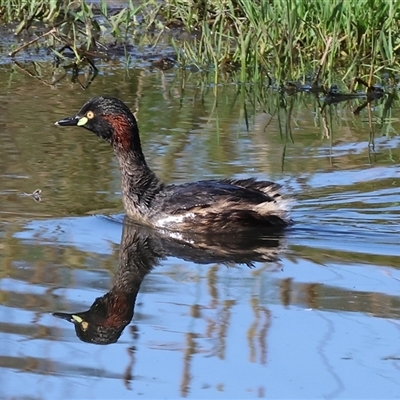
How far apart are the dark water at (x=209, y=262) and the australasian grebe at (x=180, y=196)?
158 mm

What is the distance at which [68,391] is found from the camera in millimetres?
4160

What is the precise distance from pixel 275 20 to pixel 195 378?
659 cm

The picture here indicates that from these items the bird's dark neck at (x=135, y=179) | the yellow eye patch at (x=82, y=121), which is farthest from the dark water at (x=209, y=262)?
the yellow eye patch at (x=82, y=121)

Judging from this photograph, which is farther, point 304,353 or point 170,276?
point 170,276

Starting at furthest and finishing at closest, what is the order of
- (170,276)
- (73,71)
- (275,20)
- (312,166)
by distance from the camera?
(73,71)
(275,20)
(312,166)
(170,276)

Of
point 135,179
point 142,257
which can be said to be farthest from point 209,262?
point 135,179

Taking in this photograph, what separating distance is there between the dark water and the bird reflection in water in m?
0.03

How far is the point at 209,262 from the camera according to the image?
600 centimetres

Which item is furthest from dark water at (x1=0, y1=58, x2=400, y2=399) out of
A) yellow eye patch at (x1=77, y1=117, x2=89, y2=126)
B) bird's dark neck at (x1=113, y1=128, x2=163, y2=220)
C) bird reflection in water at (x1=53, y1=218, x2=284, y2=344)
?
yellow eye patch at (x1=77, y1=117, x2=89, y2=126)

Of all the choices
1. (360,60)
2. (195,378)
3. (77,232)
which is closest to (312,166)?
(77,232)

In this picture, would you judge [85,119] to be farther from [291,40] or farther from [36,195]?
[291,40]

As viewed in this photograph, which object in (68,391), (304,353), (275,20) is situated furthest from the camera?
(275,20)

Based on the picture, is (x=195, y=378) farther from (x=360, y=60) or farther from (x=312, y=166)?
(x=360, y=60)

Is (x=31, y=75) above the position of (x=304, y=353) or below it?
below
